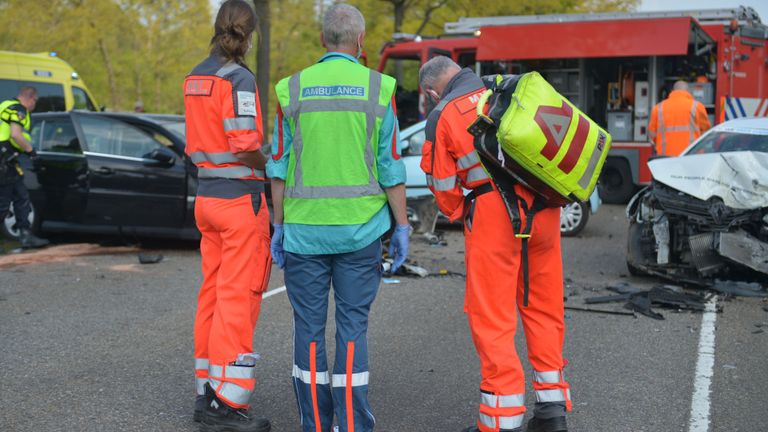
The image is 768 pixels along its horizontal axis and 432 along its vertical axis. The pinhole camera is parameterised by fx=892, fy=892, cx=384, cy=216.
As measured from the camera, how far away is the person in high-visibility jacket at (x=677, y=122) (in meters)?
11.6

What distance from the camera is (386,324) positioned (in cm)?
693

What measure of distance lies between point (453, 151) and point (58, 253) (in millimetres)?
7273

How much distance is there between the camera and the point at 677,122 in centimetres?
1167

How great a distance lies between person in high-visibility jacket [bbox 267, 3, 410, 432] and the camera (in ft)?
12.7

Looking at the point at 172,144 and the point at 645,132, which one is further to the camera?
the point at 645,132

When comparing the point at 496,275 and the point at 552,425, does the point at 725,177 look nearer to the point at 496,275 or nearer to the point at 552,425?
the point at 552,425

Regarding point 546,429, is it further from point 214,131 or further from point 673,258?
point 673,258

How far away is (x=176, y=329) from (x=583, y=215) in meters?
6.59

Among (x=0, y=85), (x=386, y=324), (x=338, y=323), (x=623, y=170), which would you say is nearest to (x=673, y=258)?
(x=386, y=324)

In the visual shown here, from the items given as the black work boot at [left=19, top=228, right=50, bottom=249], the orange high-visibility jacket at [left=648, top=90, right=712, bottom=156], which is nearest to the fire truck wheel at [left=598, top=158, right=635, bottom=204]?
the orange high-visibility jacket at [left=648, top=90, right=712, bottom=156]

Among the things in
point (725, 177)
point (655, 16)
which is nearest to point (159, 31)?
point (655, 16)

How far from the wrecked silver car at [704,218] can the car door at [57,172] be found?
6029mm

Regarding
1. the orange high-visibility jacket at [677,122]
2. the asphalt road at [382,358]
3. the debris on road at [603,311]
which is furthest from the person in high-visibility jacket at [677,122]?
the debris on road at [603,311]

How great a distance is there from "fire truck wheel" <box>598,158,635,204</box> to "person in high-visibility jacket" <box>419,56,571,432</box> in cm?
1153
